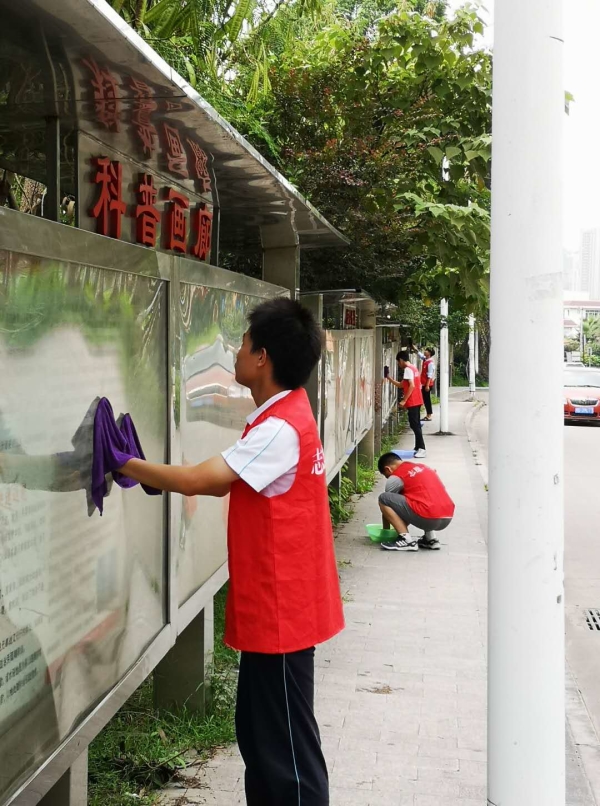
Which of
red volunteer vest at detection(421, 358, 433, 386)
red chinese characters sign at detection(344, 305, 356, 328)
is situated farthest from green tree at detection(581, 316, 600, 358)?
red chinese characters sign at detection(344, 305, 356, 328)

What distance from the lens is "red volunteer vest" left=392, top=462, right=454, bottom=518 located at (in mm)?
7547

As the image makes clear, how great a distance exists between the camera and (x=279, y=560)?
2.61 metres

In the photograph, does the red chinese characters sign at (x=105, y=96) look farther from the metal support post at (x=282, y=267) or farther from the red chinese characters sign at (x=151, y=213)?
the metal support post at (x=282, y=267)

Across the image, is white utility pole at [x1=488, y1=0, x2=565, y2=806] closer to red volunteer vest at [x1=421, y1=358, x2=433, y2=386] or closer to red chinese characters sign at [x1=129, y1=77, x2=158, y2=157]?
red chinese characters sign at [x1=129, y1=77, x2=158, y2=157]

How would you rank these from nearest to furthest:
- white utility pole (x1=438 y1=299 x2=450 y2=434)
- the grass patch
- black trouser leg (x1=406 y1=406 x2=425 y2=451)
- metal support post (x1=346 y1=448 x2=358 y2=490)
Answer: the grass patch < metal support post (x1=346 y1=448 x2=358 y2=490) < black trouser leg (x1=406 y1=406 x2=425 y2=451) < white utility pole (x1=438 y1=299 x2=450 y2=434)

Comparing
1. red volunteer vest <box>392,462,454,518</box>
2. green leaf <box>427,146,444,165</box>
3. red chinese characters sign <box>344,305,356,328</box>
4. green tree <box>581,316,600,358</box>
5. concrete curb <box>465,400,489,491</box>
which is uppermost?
green tree <box>581,316,600,358</box>

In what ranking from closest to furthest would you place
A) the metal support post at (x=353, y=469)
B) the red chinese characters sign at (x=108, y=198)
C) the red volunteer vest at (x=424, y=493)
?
the red chinese characters sign at (x=108, y=198), the red volunteer vest at (x=424, y=493), the metal support post at (x=353, y=469)

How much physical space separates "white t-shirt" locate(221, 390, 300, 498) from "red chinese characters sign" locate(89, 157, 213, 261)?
5.42 ft

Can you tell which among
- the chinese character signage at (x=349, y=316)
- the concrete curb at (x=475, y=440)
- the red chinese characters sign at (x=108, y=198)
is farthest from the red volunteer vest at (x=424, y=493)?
the red chinese characters sign at (x=108, y=198)

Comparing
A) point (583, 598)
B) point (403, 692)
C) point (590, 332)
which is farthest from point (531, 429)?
point (590, 332)

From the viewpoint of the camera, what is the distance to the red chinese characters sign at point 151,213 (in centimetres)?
379

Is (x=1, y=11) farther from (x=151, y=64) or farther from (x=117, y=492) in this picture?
(x=117, y=492)

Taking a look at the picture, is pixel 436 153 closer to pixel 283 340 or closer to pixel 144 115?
pixel 144 115

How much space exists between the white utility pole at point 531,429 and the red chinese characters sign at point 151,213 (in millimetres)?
2154
